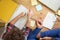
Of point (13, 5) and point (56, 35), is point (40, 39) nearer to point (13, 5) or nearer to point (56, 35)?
point (56, 35)

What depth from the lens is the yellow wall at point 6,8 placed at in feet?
6.18

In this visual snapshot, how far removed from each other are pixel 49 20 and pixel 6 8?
20.4 inches

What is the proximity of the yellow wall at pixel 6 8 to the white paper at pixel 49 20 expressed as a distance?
0.40 m

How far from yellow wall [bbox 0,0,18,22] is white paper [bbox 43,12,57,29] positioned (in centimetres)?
40

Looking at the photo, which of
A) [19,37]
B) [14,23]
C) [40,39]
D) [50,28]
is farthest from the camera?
[50,28]

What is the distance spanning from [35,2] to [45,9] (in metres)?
0.15

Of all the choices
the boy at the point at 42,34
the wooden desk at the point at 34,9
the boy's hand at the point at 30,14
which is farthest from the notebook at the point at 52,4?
the boy at the point at 42,34

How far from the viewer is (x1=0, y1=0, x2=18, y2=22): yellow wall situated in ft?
6.18

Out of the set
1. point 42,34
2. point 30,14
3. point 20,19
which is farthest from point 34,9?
point 42,34

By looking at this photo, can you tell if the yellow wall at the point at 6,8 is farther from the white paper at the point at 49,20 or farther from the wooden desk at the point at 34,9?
the white paper at the point at 49,20

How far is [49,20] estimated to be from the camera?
6.65 ft

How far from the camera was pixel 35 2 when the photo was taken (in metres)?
1.95

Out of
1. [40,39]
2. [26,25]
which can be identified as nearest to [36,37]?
[40,39]

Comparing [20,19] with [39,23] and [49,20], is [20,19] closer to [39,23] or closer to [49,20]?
[39,23]
